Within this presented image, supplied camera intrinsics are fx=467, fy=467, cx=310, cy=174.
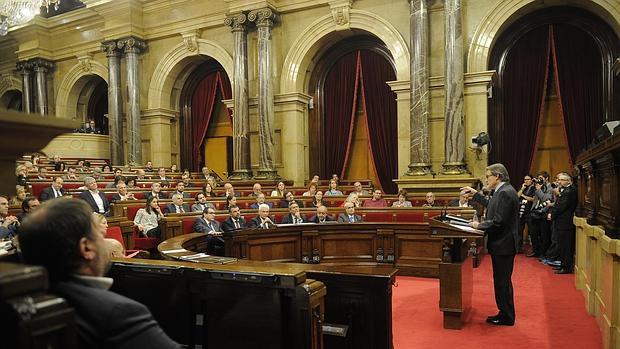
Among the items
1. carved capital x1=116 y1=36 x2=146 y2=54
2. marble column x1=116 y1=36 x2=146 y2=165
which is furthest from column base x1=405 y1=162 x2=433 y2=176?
carved capital x1=116 y1=36 x2=146 y2=54

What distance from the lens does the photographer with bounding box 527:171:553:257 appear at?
757 cm

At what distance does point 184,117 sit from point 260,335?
44.7 feet

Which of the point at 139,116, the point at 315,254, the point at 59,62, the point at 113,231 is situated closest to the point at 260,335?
the point at 113,231

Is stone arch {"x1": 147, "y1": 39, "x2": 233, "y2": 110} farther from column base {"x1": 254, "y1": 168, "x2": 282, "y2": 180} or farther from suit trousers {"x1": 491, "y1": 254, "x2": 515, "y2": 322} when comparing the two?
suit trousers {"x1": 491, "y1": 254, "x2": 515, "y2": 322}

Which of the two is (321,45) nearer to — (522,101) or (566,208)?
(522,101)

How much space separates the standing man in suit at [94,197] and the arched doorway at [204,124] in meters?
7.39

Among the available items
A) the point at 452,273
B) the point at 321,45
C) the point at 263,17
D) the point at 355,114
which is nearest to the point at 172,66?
the point at 263,17

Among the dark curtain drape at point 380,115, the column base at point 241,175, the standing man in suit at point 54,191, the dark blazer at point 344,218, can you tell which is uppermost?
the dark curtain drape at point 380,115

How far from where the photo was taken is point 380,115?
12.3 metres

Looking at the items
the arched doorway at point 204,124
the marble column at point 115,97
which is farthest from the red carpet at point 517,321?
the marble column at point 115,97

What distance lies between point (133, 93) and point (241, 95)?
3.88 metres

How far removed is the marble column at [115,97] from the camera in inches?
553

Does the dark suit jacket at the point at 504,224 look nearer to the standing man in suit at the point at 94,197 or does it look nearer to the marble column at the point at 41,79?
the standing man in suit at the point at 94,197

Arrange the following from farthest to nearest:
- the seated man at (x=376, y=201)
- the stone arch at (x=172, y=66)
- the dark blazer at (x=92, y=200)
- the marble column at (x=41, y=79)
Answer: the marble column at (x=41, y=79), the stone arch at (x=172, y=66), the seated man at (x=376, y=201), the dark blazer at (x=92, y=200)
